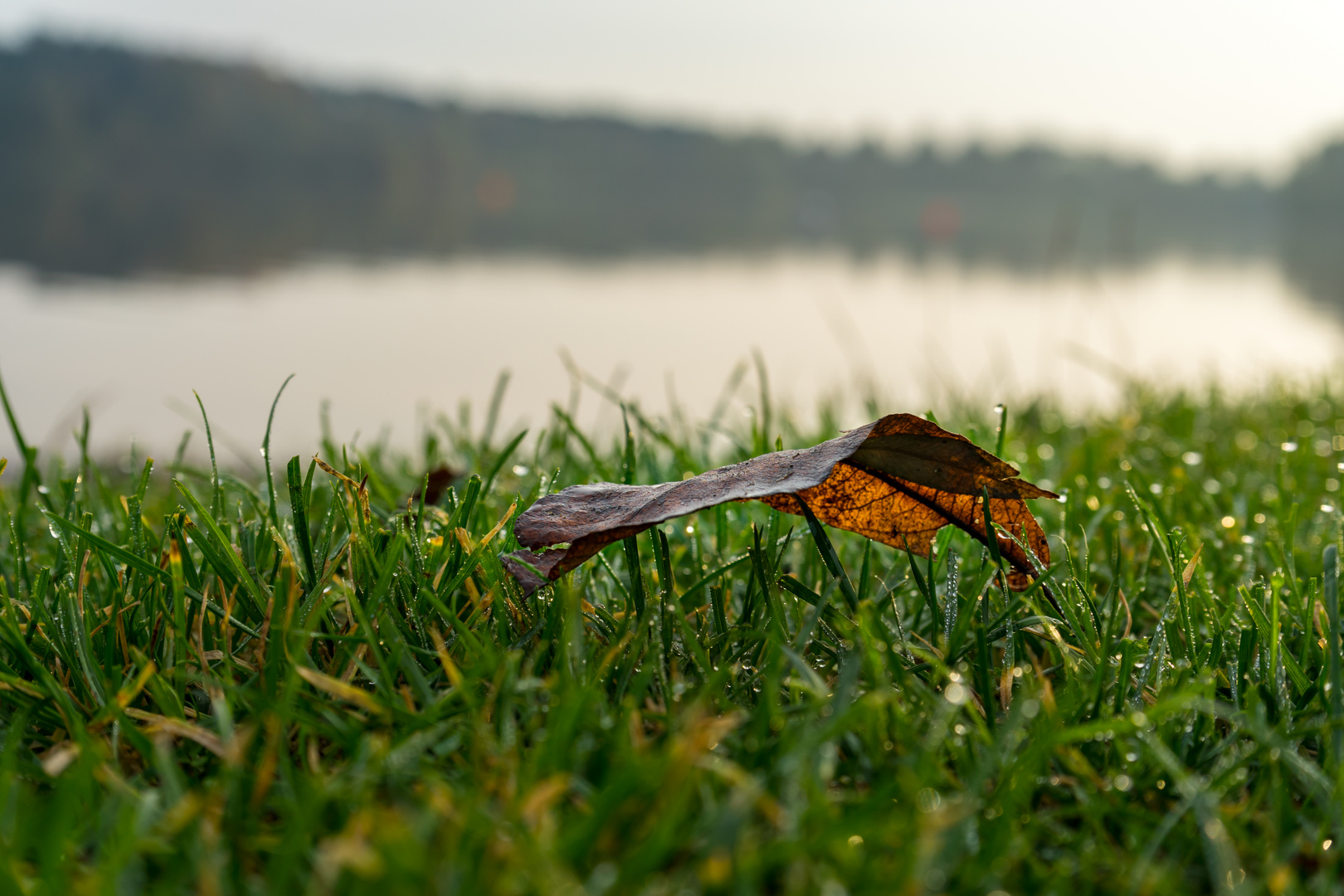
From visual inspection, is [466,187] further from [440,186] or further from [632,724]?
[632,724]

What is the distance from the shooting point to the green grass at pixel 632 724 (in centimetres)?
60

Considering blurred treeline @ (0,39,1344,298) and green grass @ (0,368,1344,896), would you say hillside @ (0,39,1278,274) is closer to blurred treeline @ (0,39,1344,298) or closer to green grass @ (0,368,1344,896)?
blurred treeline @ (0,39,1344,298)

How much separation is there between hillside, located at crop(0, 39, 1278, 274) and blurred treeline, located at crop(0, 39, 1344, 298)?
8.4 inches

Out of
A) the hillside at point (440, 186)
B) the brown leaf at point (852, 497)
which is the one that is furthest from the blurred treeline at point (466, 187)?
the brown leaf at point (852, 497)

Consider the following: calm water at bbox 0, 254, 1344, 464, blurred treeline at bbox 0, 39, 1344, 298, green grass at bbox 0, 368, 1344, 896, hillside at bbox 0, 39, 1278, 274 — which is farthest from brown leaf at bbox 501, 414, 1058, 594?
blurred treeline at bbox 0, 39, 1344, 298

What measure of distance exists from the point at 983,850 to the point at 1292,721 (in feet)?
1.51

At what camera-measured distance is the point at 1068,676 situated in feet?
2.91

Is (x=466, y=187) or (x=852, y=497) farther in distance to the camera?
(x=466, y=187)

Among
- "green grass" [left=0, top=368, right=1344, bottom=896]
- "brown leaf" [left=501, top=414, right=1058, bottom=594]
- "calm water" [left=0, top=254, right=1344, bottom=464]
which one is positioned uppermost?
"brown leaf" [left=501, top=414, right=1058, bottom=594]

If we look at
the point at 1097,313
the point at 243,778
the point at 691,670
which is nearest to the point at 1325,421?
the point at 691,670

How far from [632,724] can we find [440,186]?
236 ft

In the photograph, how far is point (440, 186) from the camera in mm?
67500

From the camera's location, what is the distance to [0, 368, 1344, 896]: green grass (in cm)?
60

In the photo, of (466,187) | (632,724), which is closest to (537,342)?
(632,724)
